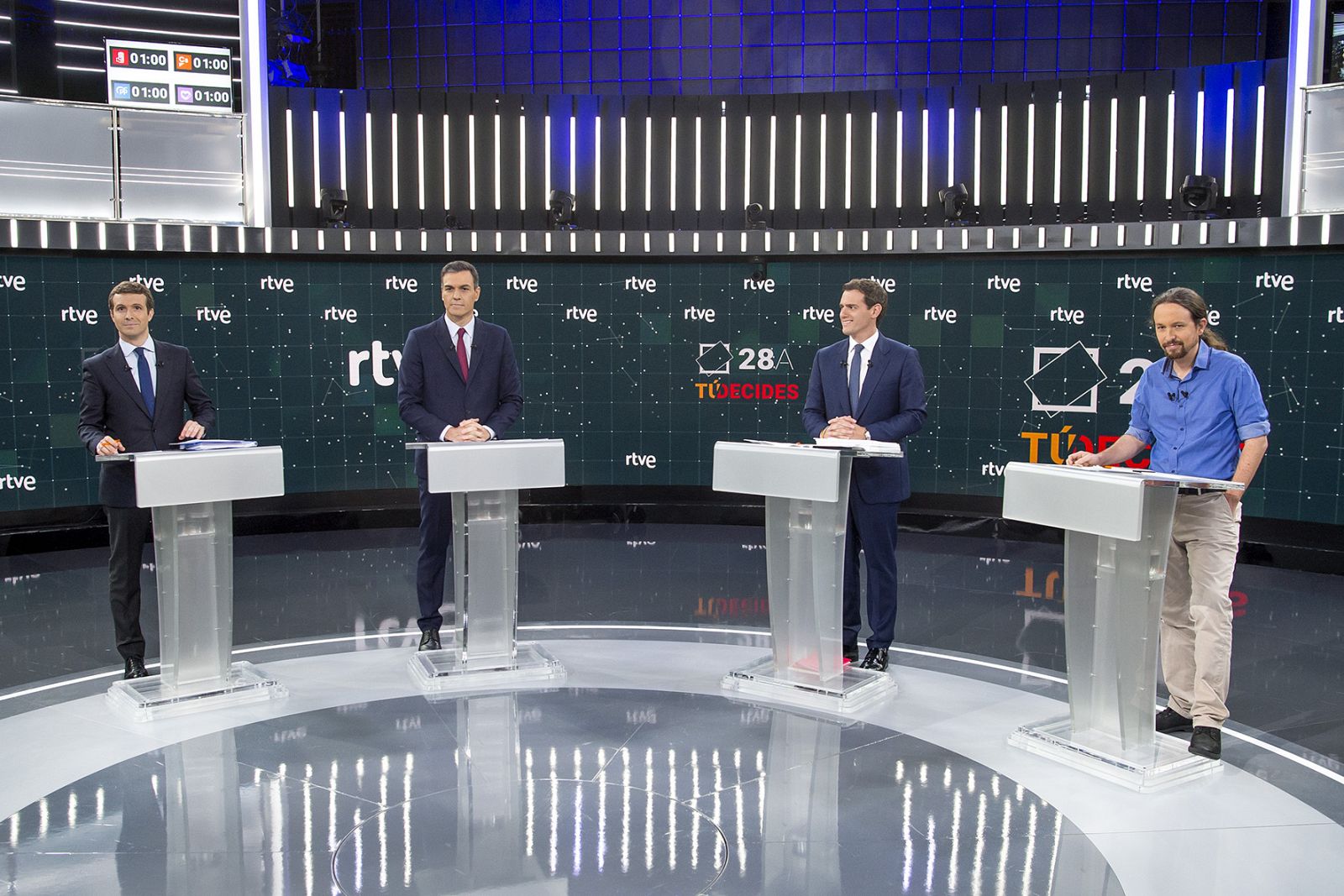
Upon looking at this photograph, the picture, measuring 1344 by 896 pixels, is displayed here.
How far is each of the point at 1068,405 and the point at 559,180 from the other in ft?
13.4

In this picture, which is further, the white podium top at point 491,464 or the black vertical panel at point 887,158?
the black vertical panel at point 887,158

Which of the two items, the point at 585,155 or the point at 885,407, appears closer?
the point at 885,407

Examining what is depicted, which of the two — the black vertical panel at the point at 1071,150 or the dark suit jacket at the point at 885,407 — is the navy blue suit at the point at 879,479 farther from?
the black vertical panel at the point at 1071,150

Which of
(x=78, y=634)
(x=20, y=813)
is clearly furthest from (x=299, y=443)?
(x=20, y=813)

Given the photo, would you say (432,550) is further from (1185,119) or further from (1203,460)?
(1185,119)

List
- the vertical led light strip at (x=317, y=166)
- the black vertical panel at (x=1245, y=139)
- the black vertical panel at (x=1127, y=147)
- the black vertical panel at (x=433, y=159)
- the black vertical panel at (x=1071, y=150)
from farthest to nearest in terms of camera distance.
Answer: the black vertical panel at (x=433, y=159)
the vertical led light strip at (x=317, y=166)
the black vertical panel at (x=1071, y=150)
the black vertical panel at (x=1127, y=147)
the black vertical panel at (x=1245, y=139)

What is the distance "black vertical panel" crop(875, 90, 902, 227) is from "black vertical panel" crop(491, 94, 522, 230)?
8.85 feet

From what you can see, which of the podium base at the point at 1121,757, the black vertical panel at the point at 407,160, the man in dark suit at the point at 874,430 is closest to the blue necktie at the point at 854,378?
the man in dark suit at the point at 874,430

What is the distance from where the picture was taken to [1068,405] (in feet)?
24.0

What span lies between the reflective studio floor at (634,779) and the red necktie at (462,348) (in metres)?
1.27

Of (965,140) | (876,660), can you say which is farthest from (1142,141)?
(876,660)

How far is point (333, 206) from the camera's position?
7582 mm

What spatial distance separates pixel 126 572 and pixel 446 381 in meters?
1.41

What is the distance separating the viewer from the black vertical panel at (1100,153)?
7.45 metres
